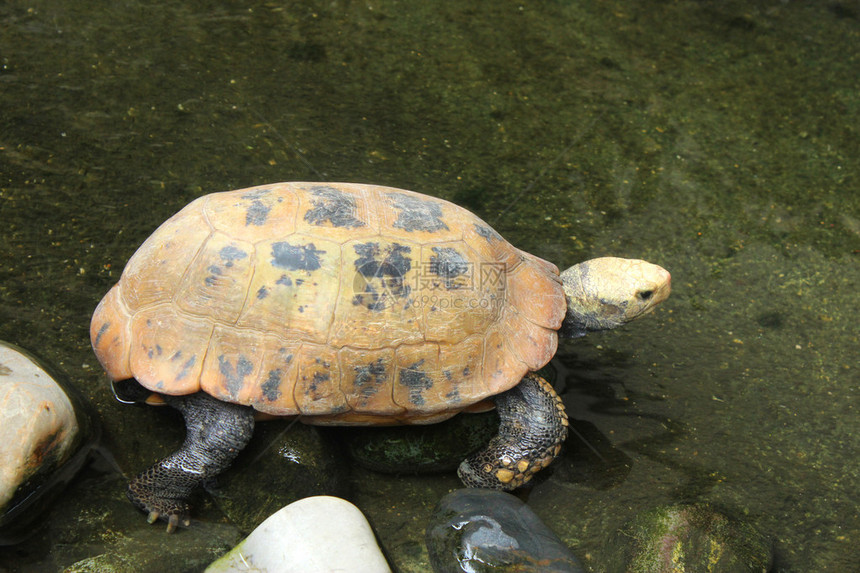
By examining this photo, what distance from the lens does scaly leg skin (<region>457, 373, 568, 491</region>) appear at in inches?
149

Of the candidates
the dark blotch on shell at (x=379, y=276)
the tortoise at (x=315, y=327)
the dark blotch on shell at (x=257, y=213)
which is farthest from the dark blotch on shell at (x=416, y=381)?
the dark blotch on shell at (x=257, y=213)

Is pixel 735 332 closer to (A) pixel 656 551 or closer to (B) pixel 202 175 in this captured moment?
(A) pixel 656 551

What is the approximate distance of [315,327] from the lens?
11.2 ft

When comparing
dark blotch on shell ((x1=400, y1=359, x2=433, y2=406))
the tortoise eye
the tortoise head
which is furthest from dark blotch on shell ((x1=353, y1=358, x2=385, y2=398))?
→ the tortoise eye

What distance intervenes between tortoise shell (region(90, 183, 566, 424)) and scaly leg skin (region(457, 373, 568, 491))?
242 mm

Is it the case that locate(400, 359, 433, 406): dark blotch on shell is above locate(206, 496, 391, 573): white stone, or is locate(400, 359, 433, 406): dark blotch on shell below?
above

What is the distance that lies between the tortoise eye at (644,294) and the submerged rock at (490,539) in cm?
134

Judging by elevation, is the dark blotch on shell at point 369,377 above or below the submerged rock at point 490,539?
above

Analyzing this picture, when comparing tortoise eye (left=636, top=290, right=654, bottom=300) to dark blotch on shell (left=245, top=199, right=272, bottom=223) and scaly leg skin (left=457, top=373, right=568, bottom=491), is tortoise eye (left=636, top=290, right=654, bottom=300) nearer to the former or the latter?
scaly leg skin (left=457, top=373, right=568, bottom=491)

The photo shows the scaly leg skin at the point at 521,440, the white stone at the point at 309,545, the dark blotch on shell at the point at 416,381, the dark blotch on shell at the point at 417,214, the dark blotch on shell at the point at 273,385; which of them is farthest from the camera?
the scaly leg skin at the point at 521,440

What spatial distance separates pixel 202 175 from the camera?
5.27 metres

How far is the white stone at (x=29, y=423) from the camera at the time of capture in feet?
10.7

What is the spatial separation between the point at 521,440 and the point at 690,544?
0.94m

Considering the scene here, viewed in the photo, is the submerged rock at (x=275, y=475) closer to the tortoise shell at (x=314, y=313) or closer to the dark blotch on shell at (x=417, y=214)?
the tortoise shell at (x=314, y=313)
